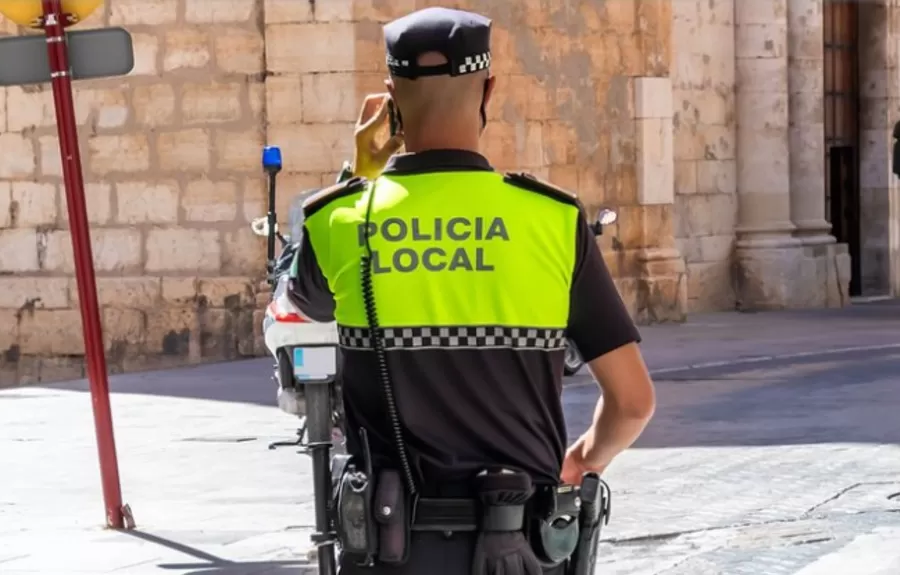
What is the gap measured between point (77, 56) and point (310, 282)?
5.60 m

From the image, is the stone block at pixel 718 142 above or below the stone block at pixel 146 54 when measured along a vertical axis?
below


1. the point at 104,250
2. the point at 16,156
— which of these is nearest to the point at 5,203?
the point at 16,156

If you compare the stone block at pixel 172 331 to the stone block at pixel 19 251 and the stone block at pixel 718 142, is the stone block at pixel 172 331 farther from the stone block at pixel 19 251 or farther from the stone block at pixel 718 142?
the stone block at pixel 718 142

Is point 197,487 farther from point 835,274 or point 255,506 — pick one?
point 835,274

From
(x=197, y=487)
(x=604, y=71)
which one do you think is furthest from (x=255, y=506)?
(x=604, y=71)

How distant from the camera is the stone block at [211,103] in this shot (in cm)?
1694

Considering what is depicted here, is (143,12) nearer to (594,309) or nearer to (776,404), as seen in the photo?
(776,404)

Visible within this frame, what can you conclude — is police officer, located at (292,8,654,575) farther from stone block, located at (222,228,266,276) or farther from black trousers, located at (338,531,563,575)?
stone block, located at (222,228,266,276)

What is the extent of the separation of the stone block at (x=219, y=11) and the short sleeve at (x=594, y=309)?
45.4 ft

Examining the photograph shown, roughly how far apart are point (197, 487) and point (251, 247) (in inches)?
294

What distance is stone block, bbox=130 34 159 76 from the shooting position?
1727cm

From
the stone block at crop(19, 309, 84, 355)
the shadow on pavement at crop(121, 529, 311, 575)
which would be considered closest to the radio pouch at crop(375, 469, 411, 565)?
the shadow on pavement at crop(121, 529, 311, 575)

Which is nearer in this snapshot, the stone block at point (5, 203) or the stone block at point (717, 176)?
the stone block at point (5, 203)

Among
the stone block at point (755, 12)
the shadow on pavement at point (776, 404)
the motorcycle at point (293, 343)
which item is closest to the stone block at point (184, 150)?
the shadow on pavement at point (776, 404)
